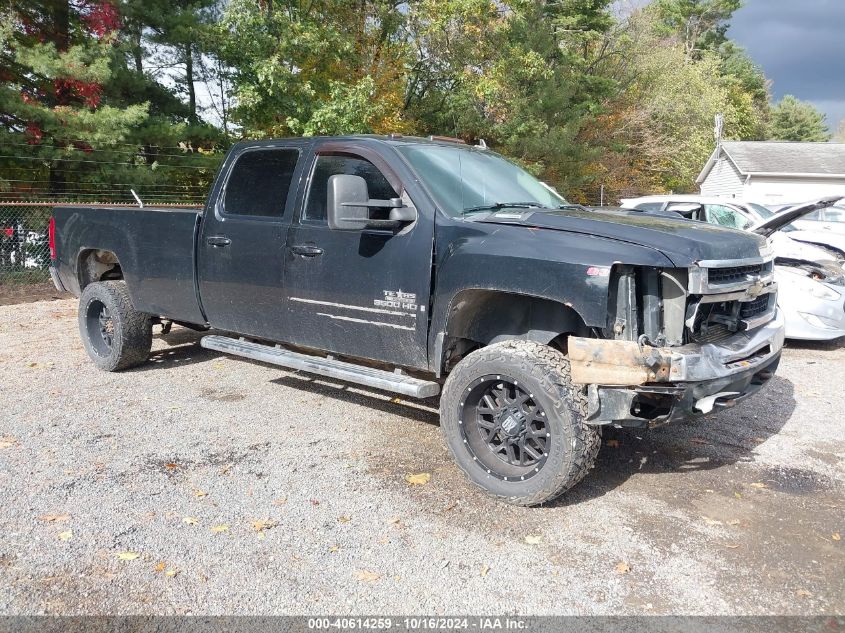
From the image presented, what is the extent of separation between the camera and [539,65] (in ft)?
71.2

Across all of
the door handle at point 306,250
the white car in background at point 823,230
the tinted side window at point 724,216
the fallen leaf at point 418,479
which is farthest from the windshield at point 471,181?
the tinted side window at point 724,216

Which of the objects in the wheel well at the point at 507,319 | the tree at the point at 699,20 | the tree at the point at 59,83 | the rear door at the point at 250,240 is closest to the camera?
the wheel well at the point at 507,319

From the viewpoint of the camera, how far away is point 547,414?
3631 millimetres

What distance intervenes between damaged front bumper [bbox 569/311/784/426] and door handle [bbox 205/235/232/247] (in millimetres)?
3013

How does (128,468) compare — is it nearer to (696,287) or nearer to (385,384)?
(385,384)

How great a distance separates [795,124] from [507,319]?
6985 cm

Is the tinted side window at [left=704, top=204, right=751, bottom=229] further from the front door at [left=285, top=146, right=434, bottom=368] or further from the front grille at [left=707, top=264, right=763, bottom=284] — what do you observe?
the front door at [left=285, top=146, right=434, bottom=368]

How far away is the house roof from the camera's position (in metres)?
30.3

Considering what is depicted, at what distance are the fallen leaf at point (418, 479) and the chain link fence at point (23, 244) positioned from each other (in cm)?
988

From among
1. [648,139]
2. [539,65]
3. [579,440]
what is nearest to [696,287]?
[579,440]

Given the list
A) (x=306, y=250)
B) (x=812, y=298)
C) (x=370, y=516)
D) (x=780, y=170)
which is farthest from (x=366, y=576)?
(x=780, y=170)

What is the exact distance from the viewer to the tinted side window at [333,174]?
457 cm

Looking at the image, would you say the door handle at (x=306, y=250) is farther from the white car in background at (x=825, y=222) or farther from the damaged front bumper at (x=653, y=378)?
the white car in background at (x=825, y=222)

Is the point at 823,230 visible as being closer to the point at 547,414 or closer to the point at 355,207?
the point at 547,414
